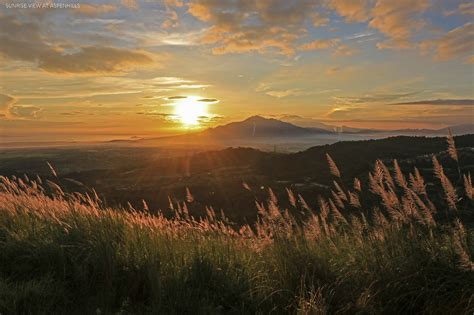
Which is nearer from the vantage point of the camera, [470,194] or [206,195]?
[470,194]

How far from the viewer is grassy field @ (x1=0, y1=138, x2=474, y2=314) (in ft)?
14.3

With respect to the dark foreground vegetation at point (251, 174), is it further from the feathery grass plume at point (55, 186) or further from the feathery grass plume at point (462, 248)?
the feathery grass plume at point (462, 248)

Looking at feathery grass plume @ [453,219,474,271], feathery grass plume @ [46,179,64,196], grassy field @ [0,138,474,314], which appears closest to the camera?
feathery grass plume @ [453,219,474,271]

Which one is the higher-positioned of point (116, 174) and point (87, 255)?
point (87, 255)

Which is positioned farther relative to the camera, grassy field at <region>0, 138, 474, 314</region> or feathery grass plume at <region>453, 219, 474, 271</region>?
grassy field at <region>0, 138, 474, 314</region>

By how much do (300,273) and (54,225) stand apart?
4032 millimetres

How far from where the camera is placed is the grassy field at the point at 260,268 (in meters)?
4.36

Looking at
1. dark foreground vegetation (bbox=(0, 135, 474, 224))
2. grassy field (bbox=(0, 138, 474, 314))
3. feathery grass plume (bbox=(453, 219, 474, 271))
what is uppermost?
feathery grass plume (bbox=(453, 219, 474, 271))

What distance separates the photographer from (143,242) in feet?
19.2

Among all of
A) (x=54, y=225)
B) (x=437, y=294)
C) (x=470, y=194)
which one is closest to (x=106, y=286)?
(x=54, y=225)

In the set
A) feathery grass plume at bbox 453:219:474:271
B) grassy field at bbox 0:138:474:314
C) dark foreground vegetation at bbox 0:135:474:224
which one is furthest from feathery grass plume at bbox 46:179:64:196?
dark foreground vegetation at bbox 0:135:474:224

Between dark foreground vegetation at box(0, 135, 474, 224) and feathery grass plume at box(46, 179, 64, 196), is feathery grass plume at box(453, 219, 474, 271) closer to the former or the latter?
feathery grass plume at box(46, 179, 64, 196)

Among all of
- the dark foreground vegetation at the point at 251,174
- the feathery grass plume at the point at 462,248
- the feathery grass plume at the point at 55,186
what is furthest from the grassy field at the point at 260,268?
the dark foreground vegetation at the point at 251,174

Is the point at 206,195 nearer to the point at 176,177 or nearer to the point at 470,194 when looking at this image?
the point at 176,177
